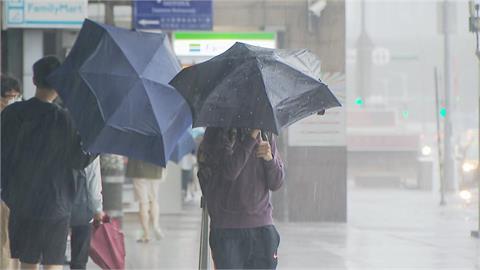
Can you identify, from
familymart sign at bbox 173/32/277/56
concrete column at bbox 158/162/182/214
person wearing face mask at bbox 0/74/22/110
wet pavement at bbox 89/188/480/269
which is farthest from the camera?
concrete column at bbox 158/162/182/214

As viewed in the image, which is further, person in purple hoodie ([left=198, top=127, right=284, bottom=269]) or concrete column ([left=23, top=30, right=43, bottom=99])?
concrete column ([left=23, top=30, right=43, bottom=99])

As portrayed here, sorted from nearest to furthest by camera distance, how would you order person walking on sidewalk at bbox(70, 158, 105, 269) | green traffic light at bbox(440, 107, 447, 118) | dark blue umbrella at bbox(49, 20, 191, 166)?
1. dark blue umbrella at bbox(49, 20, 191, 166)
2. person walking on sidewalk at bbox(70, 158, 105, 269)
3. green traffic light at bbox(440, 107, 447, 118)

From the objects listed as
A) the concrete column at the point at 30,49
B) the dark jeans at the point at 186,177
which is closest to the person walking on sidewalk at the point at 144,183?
the concrete column at the point at 30,49

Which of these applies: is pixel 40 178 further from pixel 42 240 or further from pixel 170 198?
pixel 170 198

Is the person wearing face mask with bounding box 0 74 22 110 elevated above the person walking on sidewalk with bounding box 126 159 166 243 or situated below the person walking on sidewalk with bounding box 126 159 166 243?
above

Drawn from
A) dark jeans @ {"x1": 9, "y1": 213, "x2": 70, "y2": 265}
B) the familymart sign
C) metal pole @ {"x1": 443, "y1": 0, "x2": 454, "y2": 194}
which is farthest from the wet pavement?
metal pole @ {"x1": 443, "y1": 0, "x2": 454, "y2": 194}

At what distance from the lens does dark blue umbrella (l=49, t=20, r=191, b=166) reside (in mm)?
7008

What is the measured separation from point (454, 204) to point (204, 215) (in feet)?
51.1

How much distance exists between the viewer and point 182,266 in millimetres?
10977

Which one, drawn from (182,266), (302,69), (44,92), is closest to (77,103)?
(44,92)

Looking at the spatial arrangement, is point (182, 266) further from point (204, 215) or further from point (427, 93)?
point (427, 93)

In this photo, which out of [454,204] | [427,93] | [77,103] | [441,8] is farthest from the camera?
[427,93]

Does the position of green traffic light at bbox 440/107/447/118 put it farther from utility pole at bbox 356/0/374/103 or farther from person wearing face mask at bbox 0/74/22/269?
person wearing face mask at bbox 0/74/22/269

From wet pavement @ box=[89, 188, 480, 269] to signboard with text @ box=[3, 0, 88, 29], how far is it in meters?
2.82
